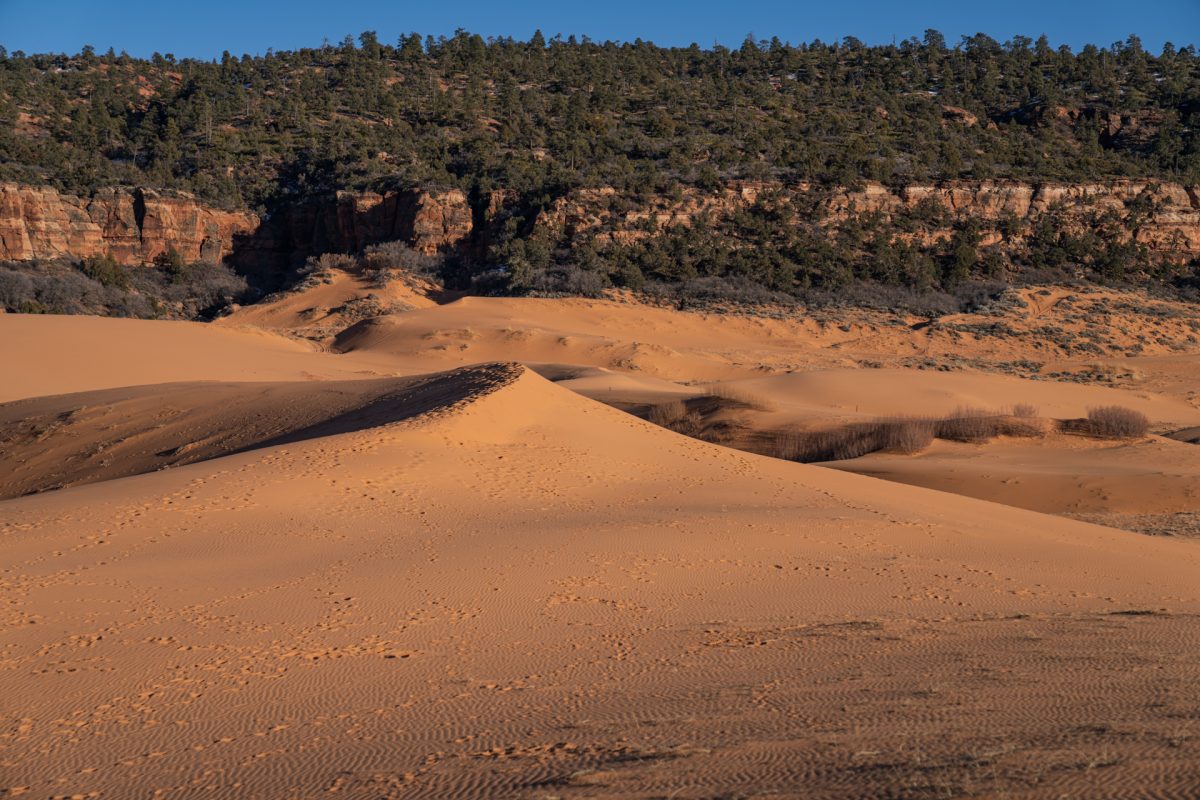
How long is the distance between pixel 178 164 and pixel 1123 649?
5280 centimetres

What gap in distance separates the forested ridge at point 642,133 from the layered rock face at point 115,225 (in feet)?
4.11

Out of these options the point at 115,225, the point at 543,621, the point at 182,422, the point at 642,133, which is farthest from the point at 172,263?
the point at 543,621

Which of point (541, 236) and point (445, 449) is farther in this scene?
point (541, 236)

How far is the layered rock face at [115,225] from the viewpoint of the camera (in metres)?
42.3

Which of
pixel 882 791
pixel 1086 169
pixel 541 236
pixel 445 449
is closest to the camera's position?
pixel 882 791

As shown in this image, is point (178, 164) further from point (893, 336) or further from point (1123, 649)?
point (1123, 649)

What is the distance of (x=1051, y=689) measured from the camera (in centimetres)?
480

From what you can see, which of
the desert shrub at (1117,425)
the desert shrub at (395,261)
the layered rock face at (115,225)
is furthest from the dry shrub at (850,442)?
the layered rock face at (115,225)

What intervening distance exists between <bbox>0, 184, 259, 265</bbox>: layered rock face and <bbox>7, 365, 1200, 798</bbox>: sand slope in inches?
1455

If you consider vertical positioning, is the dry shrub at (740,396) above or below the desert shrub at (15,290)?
below

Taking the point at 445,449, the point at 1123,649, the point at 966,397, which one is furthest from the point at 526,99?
the point at 1123,649

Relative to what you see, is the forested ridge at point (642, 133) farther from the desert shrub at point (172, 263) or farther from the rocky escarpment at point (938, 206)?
the desert shrub at point (172, 263)

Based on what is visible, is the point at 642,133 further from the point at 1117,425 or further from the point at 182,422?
the point at 182,422

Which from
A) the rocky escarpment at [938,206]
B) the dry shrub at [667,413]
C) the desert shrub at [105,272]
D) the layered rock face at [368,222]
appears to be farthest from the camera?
the layered rock face at [368,222]
